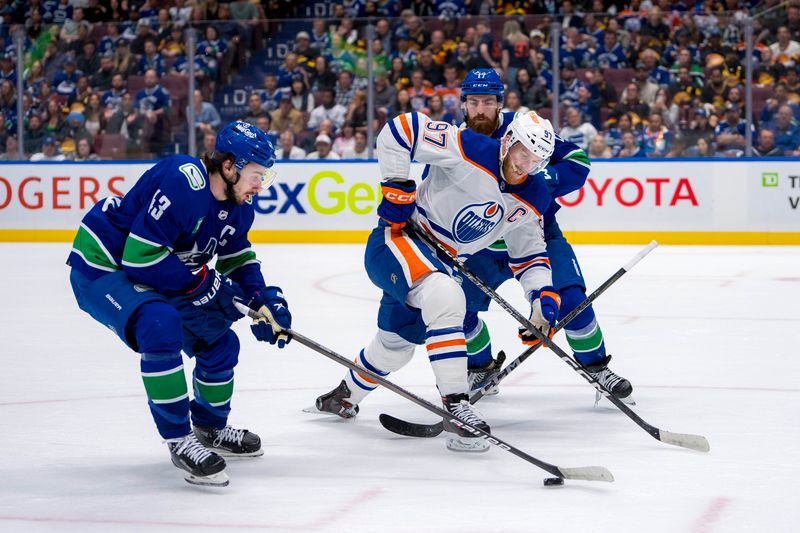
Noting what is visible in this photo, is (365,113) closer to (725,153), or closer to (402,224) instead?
(725,153)

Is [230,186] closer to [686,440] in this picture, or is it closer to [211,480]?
[211,480]

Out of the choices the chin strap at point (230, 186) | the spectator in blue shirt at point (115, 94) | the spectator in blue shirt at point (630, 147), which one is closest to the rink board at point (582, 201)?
the spectator in blue shirt at point (630, 147)

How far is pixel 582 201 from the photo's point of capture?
33.9ft

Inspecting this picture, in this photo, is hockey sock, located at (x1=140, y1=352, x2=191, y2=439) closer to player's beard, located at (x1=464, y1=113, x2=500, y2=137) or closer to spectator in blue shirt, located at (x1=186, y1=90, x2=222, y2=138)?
player's beard, located at (x1=464, y1=113, x2=500, y2=137)

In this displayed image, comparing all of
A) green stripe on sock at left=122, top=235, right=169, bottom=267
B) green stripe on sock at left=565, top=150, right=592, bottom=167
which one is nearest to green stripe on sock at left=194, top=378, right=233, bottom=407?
green stripe on sock at left=122, top=235, right=169, bottom=267

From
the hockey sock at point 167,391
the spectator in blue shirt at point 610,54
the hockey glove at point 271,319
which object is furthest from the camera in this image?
the spectator in blue shirt at point 610,54

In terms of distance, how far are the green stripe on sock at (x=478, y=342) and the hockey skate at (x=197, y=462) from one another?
1542 millimetres

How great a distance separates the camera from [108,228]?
3.36 metres

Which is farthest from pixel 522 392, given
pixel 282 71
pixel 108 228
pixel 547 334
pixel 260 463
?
pixel 282 71

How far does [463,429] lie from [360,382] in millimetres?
595

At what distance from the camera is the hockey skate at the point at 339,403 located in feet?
13.5

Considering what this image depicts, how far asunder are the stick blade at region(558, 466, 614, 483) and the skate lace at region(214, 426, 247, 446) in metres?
0.95

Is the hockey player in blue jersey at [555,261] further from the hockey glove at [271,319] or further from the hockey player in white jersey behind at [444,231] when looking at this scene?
the hockey glove at [271,319]

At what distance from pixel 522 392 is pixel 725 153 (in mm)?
6129
